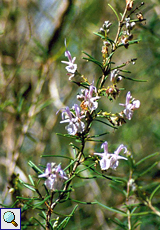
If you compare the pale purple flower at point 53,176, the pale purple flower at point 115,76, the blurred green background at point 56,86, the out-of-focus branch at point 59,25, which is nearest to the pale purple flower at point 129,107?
the pale purple flower at point 115,76

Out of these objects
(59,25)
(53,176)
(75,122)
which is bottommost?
(53,176)

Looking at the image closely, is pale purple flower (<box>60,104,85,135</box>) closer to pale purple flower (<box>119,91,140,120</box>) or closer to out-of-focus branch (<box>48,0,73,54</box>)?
pale purple flower (<box>119,91,140,120</box>)

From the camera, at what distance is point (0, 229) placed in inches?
28.1

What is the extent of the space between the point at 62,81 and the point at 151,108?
31.0 inches

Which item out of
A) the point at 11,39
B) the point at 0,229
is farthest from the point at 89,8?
the point at 0,229

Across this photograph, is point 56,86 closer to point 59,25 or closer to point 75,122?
point 59,25

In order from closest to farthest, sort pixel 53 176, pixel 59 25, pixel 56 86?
pixel 53 176 < pixel 59 25 < pixel 56 86

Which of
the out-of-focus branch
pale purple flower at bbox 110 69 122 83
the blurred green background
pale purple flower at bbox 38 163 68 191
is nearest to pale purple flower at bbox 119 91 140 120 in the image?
pale purple flower at bbox 110 69 122 83

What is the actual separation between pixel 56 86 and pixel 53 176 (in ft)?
4.05

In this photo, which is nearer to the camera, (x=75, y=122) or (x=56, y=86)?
(x=75, y=122)

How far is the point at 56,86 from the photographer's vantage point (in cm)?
168

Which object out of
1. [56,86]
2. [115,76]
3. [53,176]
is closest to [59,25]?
[56,86]

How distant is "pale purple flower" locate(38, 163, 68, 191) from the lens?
0.48m

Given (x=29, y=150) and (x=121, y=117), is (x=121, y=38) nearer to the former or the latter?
(x=121, y=117)
